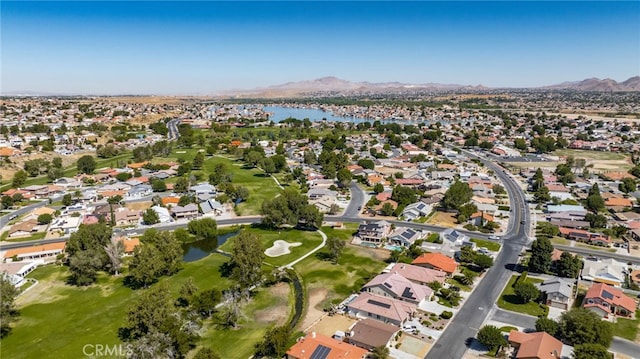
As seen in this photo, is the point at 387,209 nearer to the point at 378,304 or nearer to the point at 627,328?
the point at 378,304

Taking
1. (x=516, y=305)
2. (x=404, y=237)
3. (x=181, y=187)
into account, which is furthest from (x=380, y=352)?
(x=181, y=187)

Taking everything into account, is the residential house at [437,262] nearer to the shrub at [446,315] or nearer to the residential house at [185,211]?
the shrub at [446,315]

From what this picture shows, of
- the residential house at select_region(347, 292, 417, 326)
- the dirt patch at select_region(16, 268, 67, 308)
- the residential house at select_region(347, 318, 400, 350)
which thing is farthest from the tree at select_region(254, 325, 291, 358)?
the dirt patch at select_region(16, 268, 67, 308)

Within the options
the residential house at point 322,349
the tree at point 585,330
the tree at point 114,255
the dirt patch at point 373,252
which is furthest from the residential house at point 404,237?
the tree at point 114,255

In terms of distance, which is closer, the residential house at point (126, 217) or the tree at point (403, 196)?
the residential house at point (126, 217)

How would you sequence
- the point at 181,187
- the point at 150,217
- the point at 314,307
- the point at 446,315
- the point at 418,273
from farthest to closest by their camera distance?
1. the point at 181,187
2. the point at 150,217
3. the point at 418,273
4. the point at 314,307
5. the point at 446,315

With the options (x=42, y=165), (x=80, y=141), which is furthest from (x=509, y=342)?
(x=80, y=141)
